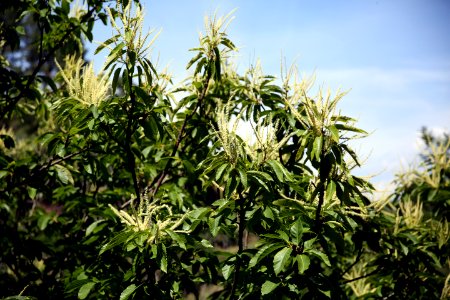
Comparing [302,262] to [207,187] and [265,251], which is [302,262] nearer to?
[265,251]

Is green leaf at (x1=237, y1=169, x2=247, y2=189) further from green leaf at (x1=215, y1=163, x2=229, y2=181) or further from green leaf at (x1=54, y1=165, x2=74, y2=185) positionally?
green leaf at (x1=54, y1=165, x2=74, y2=185)

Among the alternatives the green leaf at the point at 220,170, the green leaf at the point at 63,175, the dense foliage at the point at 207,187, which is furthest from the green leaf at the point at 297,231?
the green leaf at the point at 63,175

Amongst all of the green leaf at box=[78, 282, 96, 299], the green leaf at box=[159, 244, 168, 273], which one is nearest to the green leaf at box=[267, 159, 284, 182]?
the green leaf at box=[159, 244, 168, 273]

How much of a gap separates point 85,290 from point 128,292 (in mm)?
392

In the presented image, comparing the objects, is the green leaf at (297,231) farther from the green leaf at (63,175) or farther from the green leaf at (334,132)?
the green leaf at (63,175)

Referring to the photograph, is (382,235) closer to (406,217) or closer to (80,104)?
(406,217)

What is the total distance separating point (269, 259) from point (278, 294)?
0.25 meters

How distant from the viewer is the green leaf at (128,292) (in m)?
1.94

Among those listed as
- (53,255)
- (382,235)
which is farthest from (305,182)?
(53,255)

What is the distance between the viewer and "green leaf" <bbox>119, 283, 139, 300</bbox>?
194 cm

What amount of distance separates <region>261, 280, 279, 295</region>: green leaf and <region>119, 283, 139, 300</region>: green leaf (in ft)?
2.51

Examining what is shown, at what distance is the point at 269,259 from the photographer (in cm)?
209

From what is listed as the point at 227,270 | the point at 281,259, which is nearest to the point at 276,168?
the point at 281,259

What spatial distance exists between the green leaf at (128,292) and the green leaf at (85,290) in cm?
33
